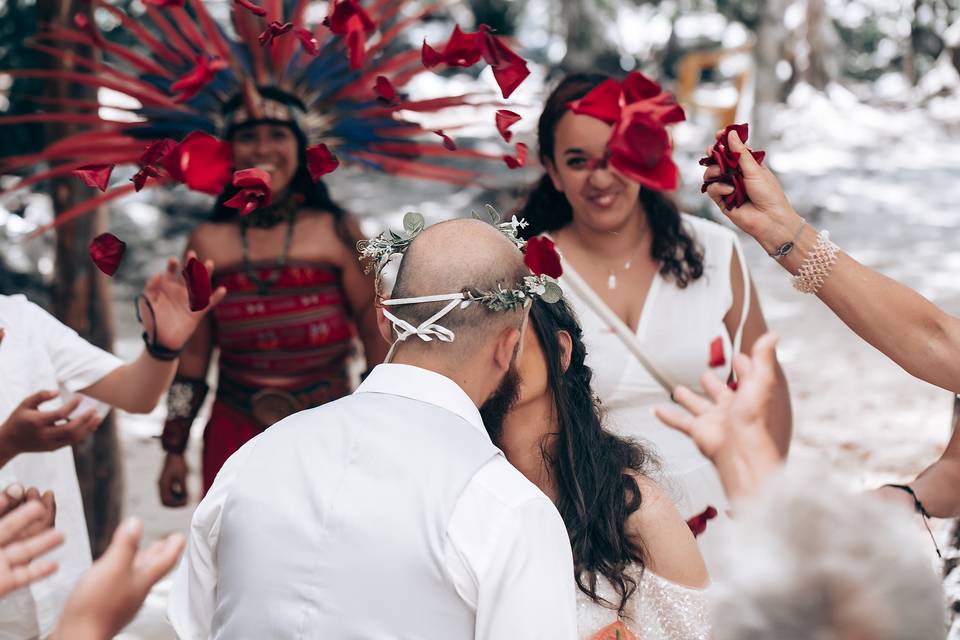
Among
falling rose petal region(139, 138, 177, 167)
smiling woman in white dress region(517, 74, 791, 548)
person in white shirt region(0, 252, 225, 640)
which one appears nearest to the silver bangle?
smiling woman in white dress region(517, 74, 791, 548)

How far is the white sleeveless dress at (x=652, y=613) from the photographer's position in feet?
6.36

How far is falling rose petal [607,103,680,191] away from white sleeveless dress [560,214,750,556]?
4.22 ft

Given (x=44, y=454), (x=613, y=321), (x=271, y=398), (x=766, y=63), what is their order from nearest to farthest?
(x=44, y=454), (x=613, y=321), (x=271, y=398), (x=766, y=63)

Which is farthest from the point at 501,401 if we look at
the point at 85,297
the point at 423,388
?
the point at 85,297

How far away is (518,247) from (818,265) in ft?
1.83

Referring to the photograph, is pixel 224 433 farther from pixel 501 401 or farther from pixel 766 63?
pixel 766 63

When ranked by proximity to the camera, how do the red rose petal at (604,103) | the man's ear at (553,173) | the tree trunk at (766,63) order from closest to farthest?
the red rose petal at (604,103) < the man's ear at (553,173) < the tree trunk at (766,63)

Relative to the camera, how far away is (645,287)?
3.07 metres

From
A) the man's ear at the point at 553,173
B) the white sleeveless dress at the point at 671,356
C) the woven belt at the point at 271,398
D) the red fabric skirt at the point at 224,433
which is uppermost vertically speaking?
the man's ear at the point at 553,173

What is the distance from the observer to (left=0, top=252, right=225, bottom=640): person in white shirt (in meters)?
2.32

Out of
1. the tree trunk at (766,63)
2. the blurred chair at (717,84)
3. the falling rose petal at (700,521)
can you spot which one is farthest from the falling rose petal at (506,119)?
the blurred chair at (717,84)

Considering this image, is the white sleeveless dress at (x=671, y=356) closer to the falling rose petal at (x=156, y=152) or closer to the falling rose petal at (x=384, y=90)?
the falling rose petal at (x=384, y=90)

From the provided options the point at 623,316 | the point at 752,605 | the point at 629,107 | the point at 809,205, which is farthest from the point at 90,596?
the point at 809,205

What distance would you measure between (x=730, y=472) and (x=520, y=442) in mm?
804
